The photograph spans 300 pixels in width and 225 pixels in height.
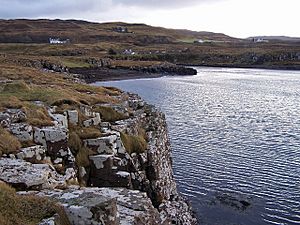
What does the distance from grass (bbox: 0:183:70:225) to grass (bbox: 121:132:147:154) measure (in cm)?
1352

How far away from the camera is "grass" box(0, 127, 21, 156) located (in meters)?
18.6

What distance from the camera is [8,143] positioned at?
1902cm

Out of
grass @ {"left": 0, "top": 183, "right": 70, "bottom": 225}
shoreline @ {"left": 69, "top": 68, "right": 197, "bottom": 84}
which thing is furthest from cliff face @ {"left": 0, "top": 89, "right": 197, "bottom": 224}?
shoreline @ {"left": 69, "top": 68, "right": 197, "bottom": 84}

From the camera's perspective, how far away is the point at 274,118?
72.9 meters

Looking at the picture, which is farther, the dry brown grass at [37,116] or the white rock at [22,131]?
the dry brown grass at [37,116]

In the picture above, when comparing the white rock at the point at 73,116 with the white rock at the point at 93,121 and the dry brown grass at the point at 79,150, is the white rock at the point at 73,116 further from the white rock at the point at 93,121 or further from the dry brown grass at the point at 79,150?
the dry brown grass at the point at 79,150

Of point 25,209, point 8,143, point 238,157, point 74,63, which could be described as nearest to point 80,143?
point 8,143

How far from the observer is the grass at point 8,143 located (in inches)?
732

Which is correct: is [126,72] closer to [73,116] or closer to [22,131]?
[73,116]

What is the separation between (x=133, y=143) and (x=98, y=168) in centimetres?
552

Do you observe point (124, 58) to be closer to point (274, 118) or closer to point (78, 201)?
point (274, 118)

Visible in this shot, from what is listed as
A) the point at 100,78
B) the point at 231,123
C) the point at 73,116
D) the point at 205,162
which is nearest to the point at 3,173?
the point at 73,116

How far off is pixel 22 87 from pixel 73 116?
10328 millimetres

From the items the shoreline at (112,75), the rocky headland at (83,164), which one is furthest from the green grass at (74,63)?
the rocky headland at (83,164)
